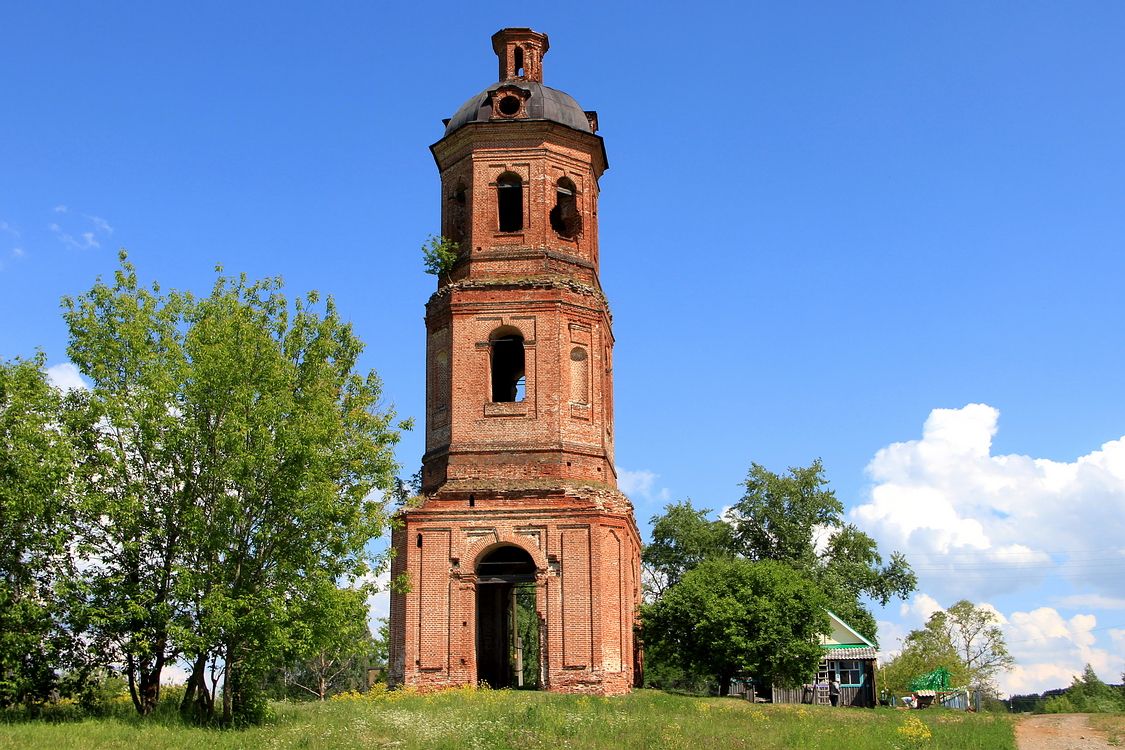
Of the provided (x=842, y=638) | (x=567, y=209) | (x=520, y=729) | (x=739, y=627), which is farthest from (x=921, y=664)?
(x=520, y=729)

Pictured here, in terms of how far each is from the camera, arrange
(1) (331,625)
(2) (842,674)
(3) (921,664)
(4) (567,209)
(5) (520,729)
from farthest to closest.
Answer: (3) (921,664), (2) (842,674), (4) (567,209), (1) (331,625), (5) (520,729)

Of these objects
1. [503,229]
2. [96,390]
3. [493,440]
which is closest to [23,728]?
[96,390]

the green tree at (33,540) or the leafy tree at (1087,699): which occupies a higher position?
the green tree at (33,540)

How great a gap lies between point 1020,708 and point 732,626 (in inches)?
907

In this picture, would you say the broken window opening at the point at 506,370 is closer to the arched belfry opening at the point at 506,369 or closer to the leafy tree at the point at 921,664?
the arched belfry opening at the point at 506,369

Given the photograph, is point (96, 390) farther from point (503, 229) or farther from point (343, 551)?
point (503, 229)

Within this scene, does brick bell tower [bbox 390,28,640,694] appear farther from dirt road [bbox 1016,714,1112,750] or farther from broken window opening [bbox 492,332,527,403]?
dirt road [bbox 1016,714,1112,750]

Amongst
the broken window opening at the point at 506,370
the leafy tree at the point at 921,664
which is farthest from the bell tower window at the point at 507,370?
the leafy tree at the point at 921,664

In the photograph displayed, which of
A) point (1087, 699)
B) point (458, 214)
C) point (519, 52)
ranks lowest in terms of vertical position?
point (1087, 699)

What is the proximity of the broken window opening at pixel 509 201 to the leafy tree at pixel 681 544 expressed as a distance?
1805cm

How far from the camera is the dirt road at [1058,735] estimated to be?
19.0m

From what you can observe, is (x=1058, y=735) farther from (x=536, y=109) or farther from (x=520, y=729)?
(x=536, y=109)

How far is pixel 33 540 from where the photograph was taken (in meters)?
17.4

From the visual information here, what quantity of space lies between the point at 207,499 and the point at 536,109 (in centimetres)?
1320
